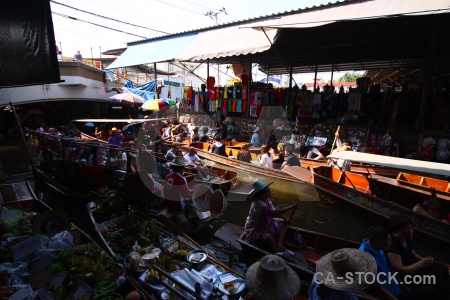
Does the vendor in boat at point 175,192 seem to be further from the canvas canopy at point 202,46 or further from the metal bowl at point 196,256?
the canvas canopy at point 202,46

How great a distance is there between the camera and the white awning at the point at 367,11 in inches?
283

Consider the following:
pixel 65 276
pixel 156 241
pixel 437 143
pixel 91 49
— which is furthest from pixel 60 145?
pixel 91 49

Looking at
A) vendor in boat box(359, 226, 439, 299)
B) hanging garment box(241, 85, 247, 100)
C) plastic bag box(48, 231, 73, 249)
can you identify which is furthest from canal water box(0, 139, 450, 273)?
hanging garment box(241, 85, 247, 100)

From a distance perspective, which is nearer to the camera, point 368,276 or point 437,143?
point 368,276

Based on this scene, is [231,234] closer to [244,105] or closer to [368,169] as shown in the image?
[368,169]

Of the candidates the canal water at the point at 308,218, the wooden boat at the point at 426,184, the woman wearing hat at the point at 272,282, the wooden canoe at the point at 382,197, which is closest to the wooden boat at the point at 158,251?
the woman wearing hat at the point at 272,282

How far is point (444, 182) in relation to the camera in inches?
296

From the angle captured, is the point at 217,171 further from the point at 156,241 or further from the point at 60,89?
the point at 60,89

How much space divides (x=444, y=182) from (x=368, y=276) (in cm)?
664

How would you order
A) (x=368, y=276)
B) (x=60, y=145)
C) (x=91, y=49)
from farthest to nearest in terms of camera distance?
1. (x=91, y=49)
2. (x=60, y=145)
3. (x=368, y=276)

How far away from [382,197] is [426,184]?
153 cm

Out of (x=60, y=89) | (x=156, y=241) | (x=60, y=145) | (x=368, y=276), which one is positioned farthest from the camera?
(x=60, y=89)

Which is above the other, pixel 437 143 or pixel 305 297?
pixel 437 143

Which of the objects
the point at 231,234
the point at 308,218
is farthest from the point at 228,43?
the point at 231,234
